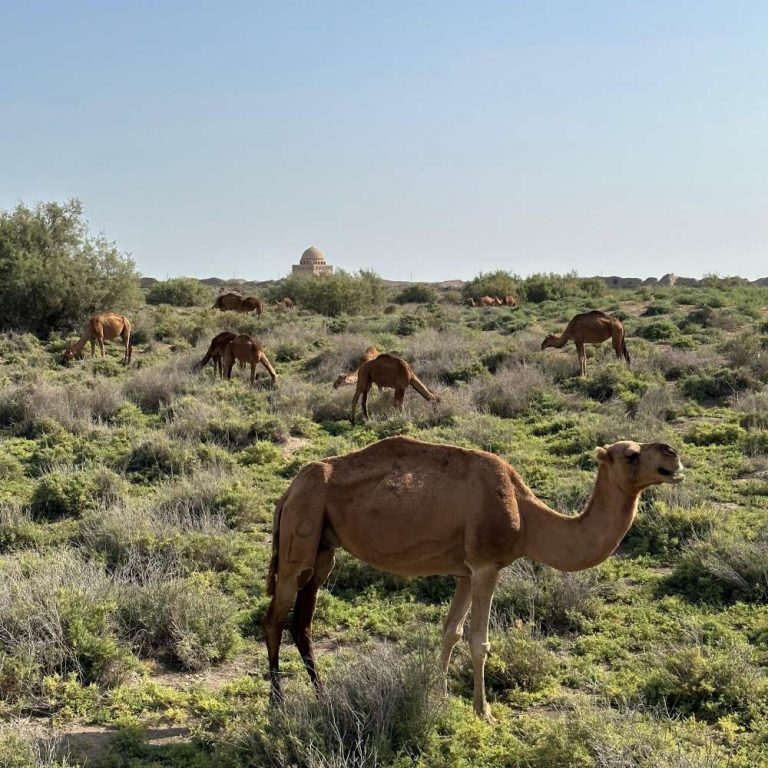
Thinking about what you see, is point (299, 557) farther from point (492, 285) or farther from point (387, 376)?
point (492, 285)

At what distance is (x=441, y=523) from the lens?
16.3 ft

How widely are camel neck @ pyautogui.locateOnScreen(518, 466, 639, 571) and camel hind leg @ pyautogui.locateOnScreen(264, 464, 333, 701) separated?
1311 mm

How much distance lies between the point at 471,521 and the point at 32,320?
26760 mm

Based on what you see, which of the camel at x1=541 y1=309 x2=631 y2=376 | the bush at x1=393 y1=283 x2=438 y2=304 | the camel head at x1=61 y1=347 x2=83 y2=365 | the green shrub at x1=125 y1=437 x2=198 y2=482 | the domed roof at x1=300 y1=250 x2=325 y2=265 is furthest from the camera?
the domed roof at x1=300 y1=250 x2=325 y2=265

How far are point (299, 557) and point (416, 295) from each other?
45227mm

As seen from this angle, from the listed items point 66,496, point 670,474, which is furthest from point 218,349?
point 670,474

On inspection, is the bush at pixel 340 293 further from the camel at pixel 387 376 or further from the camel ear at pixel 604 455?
the camel ear at pixel 604 455

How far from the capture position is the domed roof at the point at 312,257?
102594 millimetres

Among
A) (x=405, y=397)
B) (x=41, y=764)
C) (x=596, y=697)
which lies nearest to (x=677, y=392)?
(x=405, y=397)

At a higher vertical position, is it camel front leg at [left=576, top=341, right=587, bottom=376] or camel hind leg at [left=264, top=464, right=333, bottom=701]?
camel front leg at [left=576, top=341, right=587, bottom=376]

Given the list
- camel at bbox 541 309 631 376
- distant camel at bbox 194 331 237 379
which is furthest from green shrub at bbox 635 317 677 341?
distant camel at bbox 194 331 237 379

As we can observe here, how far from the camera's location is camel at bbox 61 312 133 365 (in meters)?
22.2

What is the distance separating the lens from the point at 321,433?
14.1 m

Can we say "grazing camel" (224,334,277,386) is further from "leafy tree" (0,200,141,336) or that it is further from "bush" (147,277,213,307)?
"bush" (147,277,213,307)
